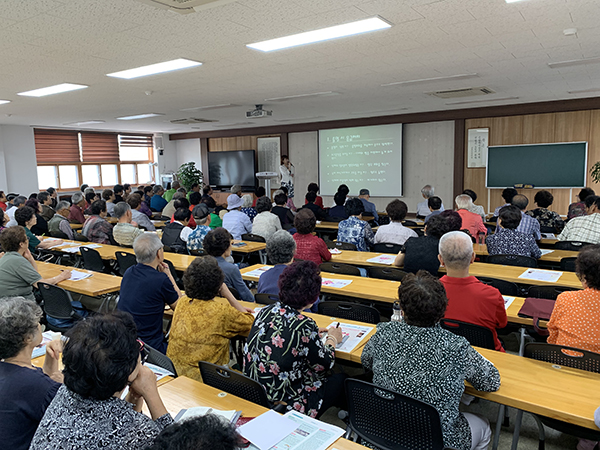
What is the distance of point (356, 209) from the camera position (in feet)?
18.7

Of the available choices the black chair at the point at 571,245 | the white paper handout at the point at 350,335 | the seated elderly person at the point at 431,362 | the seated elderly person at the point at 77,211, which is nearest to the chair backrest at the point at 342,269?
the white paper handout at the point at 350,335

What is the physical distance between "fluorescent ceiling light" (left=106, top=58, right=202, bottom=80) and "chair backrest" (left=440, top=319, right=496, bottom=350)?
4.10m

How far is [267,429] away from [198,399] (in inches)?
17.3

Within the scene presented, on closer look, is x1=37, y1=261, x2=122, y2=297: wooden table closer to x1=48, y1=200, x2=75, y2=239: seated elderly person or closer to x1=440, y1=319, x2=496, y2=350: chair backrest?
x1=48, y1=200, x2=75, y2=239: seated elderly person

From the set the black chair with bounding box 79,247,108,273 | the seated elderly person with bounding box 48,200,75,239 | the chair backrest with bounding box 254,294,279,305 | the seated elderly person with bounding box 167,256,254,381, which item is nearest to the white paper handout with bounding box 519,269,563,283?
the chair backrest with bounding box 254,294,279,305

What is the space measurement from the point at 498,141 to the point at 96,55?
909 cm

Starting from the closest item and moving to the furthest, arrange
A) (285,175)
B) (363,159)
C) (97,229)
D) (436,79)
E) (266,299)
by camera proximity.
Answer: (266,299), (97,229), (436,79), (363,159), (285,175)

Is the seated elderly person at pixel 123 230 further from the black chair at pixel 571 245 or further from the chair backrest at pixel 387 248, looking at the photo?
the black chair at pixel 571 245

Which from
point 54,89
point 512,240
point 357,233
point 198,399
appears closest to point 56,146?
point 54,89

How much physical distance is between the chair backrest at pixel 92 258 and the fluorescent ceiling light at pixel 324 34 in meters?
3.13

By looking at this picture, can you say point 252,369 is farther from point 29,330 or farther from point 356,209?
point 356,209

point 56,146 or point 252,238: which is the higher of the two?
point 56,146

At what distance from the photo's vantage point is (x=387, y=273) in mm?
4191

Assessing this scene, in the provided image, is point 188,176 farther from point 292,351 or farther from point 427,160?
point 292,351
